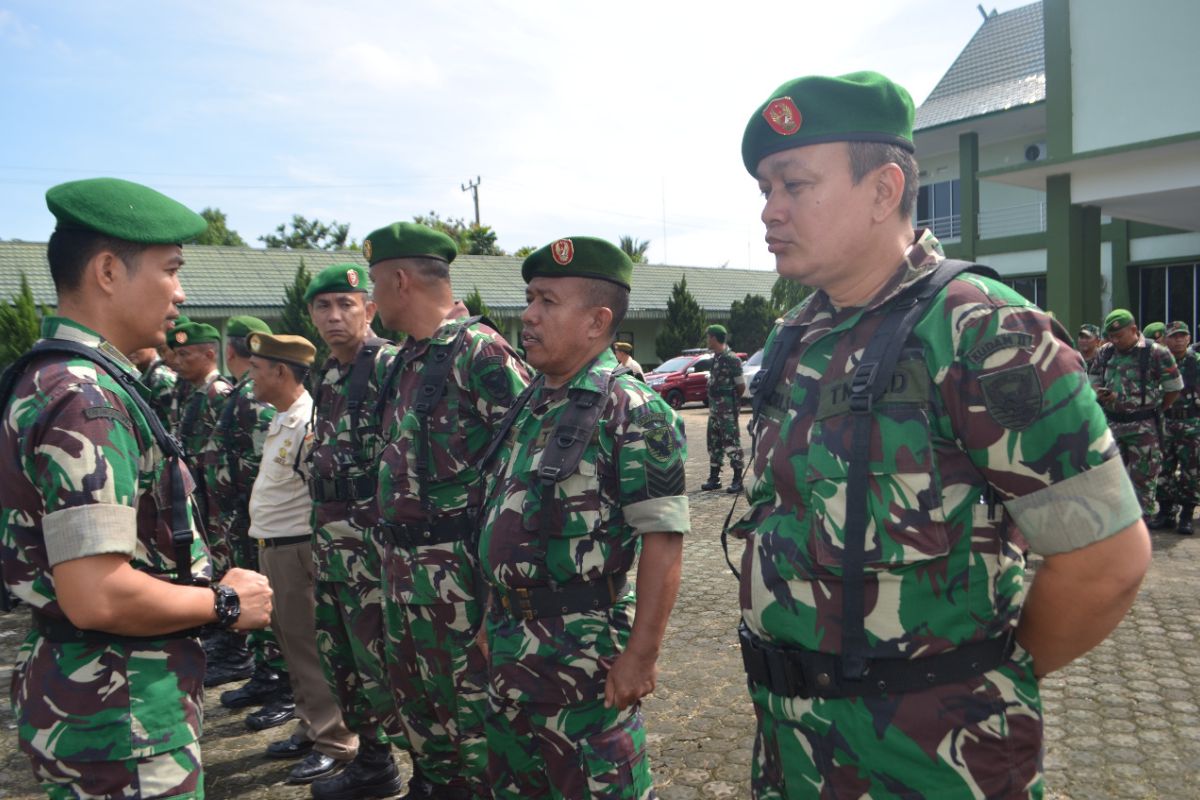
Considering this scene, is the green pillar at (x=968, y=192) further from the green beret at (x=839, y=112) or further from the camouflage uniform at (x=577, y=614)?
the green beret at (x=839, y=112)

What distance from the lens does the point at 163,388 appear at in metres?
6.81

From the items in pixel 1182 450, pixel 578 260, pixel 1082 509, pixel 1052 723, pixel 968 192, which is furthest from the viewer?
pixel 968 192

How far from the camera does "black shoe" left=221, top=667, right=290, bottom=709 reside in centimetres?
487

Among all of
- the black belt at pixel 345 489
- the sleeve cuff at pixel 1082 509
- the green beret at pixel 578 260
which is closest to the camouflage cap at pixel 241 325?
the black belt at pixel 345 489

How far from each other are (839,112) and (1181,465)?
8610 mm

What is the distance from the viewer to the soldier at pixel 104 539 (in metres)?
1.93

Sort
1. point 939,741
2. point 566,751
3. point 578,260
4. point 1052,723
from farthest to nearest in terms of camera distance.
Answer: point 1052,723
point 578,260
point 566,751
point 939,741

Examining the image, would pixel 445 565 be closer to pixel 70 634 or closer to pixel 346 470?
pixel 346 470

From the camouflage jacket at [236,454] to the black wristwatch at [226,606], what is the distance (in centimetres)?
288

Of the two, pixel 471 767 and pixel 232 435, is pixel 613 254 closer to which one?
pixel 471 767

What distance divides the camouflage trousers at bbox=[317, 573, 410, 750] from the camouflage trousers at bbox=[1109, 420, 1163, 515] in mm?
7190

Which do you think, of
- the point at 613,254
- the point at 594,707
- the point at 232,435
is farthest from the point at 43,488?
the point at 232,435

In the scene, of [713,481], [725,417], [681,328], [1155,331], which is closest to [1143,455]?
[1155,331]

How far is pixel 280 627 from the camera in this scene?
4.29 meters
